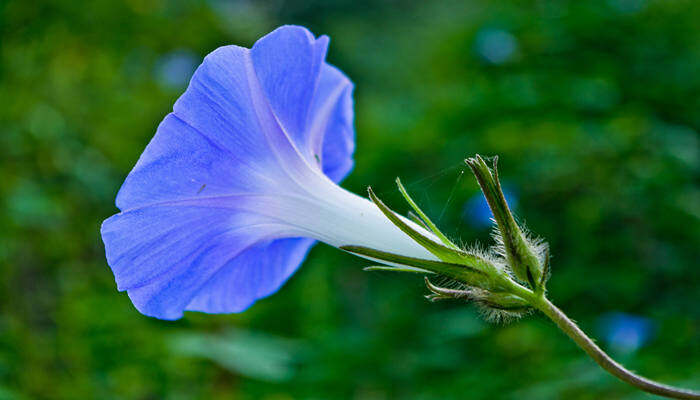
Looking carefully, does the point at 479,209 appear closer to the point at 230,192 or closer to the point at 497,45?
the point at 497,45

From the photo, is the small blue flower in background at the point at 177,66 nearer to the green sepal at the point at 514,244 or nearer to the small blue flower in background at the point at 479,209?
the small blue flower in background at the point at 479,209

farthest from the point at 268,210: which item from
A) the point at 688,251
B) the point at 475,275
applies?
the point at 688,251

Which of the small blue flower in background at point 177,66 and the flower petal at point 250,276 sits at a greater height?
the small blue flower in background at point 177,66

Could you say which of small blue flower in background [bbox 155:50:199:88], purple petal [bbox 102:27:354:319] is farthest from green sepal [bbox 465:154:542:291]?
small blue flower in background [bbox 155:50:199:88]

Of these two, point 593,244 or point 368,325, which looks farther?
point 368,325

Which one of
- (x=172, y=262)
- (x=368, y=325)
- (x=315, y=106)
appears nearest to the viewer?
(x=172, y=262)

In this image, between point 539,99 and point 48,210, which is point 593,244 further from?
point 48,210

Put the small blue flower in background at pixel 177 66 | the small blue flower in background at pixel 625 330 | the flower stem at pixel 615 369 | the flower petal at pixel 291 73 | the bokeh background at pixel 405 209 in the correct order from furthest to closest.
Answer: the small blue flower in background at pixel 177 66 → the small blue flower in background at pixel 625 330 → the bokeh background at pixel 405 209 → the flower petal at pixel 291 73 → the flower stem at pixel 615 369

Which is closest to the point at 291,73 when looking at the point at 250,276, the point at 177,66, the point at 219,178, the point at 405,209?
the point at 219,178

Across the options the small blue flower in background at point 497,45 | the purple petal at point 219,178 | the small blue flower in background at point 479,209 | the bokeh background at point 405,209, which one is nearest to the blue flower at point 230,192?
the purple petal at point 219,178
